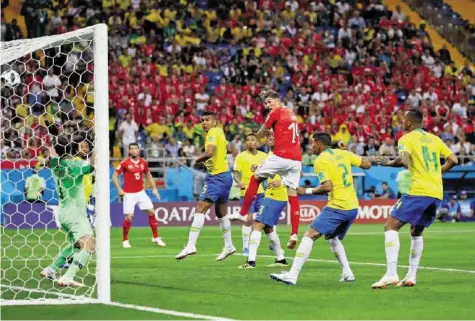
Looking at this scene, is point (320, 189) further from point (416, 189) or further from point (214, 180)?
point (214, 180)

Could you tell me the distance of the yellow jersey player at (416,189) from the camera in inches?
467

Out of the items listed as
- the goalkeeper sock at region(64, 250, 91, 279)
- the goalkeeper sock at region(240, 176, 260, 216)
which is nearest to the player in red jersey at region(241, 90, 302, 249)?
the goalkeeper sock at region(240, 176, 260, 216)

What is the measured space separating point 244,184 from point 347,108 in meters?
17.9

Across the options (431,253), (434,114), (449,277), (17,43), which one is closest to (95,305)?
(17,43)

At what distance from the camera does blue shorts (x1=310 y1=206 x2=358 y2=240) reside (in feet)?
40.4

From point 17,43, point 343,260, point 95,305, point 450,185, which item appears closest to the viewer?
point 95,305

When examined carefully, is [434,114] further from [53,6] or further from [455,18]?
[53,6]

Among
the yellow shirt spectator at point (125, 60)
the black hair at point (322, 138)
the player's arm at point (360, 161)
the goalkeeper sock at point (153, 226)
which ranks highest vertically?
the yellow shirt spectator at point (125, 60)

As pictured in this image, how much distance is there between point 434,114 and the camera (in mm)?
36250

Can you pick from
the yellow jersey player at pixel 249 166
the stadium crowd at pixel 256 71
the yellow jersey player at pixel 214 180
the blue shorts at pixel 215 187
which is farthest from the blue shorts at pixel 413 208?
the stadium crowd at pixel 256 71

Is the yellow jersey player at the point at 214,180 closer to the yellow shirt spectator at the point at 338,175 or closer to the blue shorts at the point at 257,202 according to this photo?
the blue shorts at the point at 257,202

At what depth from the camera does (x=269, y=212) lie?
1475 centimetres

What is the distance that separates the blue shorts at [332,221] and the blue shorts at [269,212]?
221 cm

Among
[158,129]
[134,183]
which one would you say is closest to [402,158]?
[134,183]
